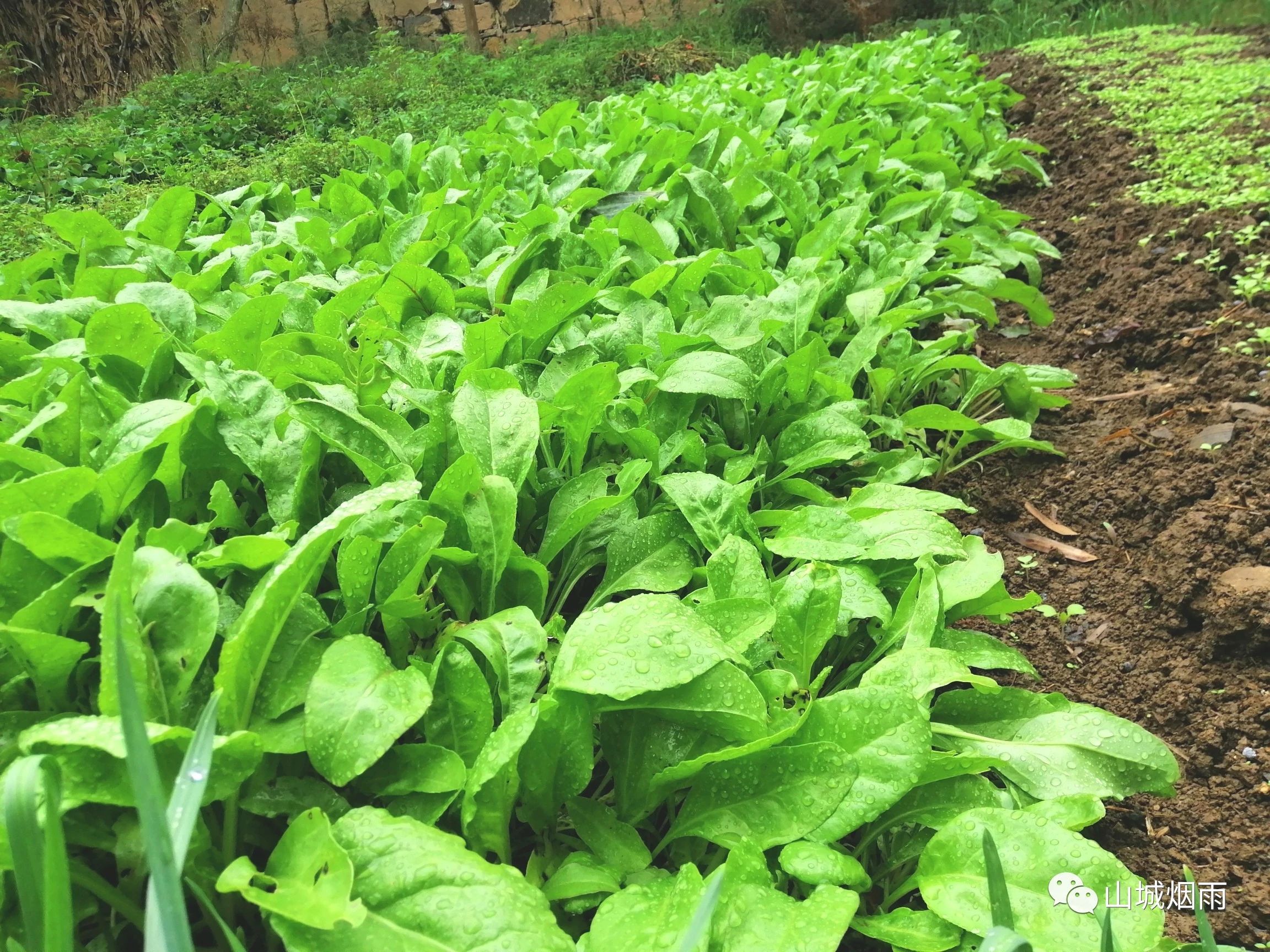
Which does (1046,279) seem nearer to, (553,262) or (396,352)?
(553,262)

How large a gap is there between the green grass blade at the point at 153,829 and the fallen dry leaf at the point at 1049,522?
1.91 metres

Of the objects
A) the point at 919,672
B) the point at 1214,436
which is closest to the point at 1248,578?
the point at 1214,436

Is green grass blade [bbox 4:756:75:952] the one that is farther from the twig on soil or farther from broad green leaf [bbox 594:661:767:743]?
the twig on soil

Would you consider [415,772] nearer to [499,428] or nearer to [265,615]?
[265,615]

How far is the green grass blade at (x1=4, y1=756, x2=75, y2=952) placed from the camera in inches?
26.1

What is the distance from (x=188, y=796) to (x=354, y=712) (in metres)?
0.29

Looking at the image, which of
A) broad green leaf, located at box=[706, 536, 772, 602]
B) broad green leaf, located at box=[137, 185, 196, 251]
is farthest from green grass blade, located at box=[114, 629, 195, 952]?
broad green leaf, located at box=[137, 185, 196, 251]

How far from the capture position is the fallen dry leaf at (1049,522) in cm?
201

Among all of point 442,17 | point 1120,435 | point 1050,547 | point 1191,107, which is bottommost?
point 1050,547

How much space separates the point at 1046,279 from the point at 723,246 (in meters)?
1.49

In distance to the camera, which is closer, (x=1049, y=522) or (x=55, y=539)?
(x=55, y=539)

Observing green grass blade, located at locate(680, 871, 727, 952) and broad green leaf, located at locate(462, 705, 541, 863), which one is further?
broad green leaf, located at locate(462, 705, 541, 863)

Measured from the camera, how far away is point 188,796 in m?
0.66

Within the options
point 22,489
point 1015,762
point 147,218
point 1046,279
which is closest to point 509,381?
point 22,489
